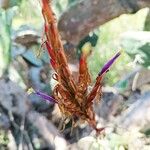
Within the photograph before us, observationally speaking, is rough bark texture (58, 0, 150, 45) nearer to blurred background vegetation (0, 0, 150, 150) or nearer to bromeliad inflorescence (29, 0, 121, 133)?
blurred background vegetation (0, 0, 150, 150)

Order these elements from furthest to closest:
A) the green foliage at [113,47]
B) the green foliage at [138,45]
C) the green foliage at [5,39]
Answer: the green foliage at [113,47]
the green foliage at [5,39]
the green foliage at [138,45]

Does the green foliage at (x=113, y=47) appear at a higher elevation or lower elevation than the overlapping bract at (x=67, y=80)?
lower

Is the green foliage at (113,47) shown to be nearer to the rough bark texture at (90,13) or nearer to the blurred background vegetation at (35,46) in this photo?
the blurred background vegetation at (35,46)

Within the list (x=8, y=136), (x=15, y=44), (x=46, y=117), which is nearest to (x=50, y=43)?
(x=8, y=136)

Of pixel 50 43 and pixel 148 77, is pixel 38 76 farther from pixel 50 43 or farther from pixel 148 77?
pixel 50 43

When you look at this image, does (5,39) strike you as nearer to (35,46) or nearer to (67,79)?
(35,46)

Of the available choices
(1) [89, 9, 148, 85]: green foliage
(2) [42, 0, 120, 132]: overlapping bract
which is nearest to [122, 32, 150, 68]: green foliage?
(2) [42, 0, 120, 132]: overlapping bract

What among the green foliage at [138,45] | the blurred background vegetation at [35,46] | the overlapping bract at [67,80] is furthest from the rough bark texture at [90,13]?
the overlapping bract at [67,80]
